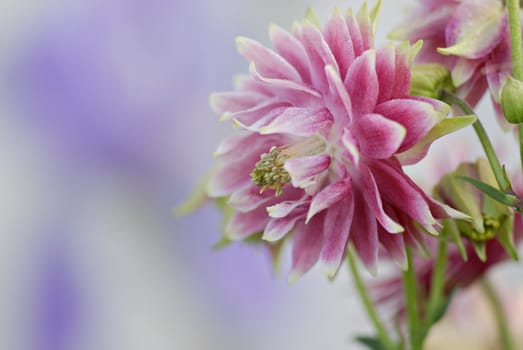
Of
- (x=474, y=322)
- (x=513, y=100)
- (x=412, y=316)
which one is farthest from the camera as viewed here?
(x=474, y=322)

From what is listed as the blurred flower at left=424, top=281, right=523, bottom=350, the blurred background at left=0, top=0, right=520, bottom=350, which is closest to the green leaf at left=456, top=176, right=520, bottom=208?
the blurred flower at left=424, top=281, right=523, bottom=350

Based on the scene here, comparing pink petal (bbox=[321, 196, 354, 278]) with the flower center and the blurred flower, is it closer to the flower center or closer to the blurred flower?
the flower center

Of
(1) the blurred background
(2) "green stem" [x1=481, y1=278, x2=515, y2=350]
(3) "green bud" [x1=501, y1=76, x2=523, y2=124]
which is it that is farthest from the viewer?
(1) the blurred background

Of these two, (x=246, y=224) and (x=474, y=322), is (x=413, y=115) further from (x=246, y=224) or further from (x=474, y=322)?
(x=474, y=322)

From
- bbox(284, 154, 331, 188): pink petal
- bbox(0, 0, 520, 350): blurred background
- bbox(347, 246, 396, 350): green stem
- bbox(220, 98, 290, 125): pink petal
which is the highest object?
bbox(220, 98, 290, 125): pink petal

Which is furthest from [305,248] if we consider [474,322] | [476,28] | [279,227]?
[474,322]

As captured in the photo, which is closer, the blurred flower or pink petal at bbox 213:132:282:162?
pink petal at bbox 213:132:282:162

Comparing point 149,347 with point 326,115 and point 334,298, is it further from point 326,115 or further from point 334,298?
point 326,115

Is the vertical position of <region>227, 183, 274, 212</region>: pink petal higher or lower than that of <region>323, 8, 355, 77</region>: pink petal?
lower
